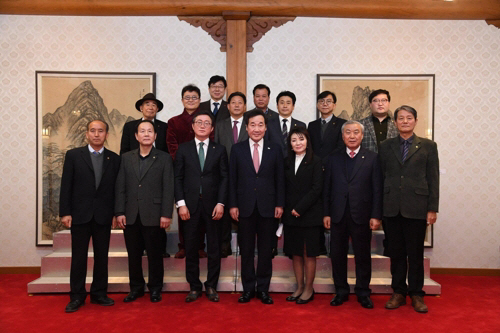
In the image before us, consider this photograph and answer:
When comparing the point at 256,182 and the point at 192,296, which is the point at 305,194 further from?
the point at 192,296

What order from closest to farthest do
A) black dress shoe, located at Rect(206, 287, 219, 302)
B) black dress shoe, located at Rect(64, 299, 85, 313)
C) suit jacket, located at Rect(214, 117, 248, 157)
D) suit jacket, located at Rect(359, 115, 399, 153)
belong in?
black dress shoe, located at Rect(64, 299, 85, 313) → black dress shoe, located at Rect(206, 287, 219, 302) → suit jacket, located at Rect(214, 117, 248, 157) → suit jacket, located at Rect(359, 115, 399, 153)

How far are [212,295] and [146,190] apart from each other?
114cm

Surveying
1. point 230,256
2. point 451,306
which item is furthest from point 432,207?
point 230,256

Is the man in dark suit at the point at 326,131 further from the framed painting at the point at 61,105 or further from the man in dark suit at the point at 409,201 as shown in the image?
the framed painting at the point at 61,105

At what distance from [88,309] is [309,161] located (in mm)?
2356

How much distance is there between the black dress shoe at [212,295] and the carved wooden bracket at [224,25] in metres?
2.97

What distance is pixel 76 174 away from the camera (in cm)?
367

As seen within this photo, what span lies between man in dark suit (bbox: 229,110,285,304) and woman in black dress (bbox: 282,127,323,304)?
100 mm

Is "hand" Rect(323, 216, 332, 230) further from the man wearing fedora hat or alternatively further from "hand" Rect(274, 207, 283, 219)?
the man wearing fedora hat

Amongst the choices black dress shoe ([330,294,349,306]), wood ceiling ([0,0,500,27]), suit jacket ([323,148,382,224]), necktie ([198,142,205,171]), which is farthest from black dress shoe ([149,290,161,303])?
wood ceiling ([0,0,500,27])

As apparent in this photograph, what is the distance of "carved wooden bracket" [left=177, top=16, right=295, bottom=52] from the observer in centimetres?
518

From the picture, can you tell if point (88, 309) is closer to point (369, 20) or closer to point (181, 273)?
point (181, 273)

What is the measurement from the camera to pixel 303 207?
367cm

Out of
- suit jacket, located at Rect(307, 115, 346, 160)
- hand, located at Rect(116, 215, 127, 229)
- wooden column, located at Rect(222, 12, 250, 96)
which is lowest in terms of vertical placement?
hand, located at Rect(116, 215, 127, 229)
